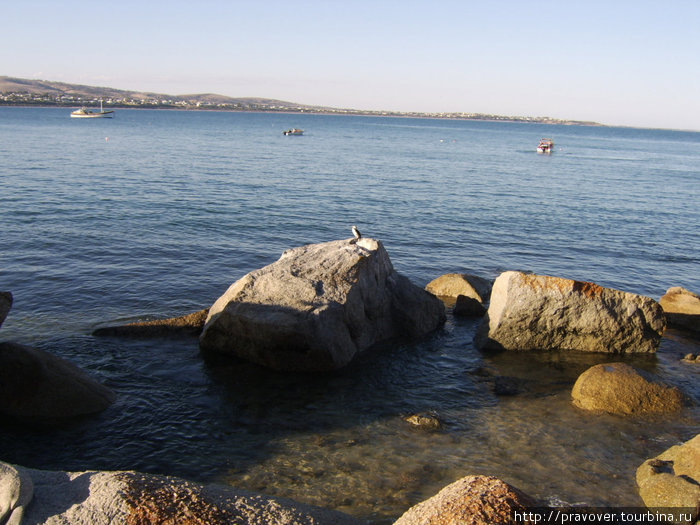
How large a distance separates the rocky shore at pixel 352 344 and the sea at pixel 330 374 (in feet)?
1.34

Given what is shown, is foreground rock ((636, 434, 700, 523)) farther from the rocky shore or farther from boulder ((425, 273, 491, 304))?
boulder ((425, 273, 491, 304))

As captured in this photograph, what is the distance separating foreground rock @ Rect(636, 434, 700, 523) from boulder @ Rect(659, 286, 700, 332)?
919 cm

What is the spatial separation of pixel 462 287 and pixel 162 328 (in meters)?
10.3

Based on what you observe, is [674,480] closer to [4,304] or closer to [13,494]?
[13,494]

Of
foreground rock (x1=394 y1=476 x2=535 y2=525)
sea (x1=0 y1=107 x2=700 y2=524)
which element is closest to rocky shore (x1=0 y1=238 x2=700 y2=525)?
foreground rock (x1=394 y1=476 x2=535 y2=525)

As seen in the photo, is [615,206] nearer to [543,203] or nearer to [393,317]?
[543,203]

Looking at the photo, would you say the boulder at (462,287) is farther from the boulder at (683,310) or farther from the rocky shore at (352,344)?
the boulder at (683,310)

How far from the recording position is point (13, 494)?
595 centimetres

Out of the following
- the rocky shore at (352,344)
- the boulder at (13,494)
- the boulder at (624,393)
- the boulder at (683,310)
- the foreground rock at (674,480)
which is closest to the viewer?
the boulder at (13,494)

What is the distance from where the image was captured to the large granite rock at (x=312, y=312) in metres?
13.6

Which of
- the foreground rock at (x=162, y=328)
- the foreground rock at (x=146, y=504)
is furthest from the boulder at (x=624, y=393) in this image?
the foreground rock at (x=162, y=328)

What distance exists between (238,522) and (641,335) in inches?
530

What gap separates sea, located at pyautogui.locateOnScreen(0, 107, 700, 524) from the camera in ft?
33.0

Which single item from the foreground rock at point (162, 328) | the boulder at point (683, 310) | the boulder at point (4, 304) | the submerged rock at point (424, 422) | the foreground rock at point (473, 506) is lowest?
the submerged rock at point (424, 422)
